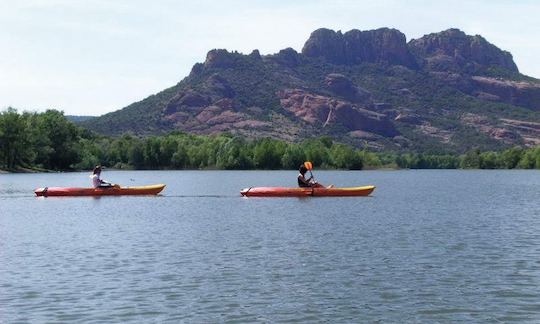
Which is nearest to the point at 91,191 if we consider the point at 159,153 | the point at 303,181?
the point at 303,181

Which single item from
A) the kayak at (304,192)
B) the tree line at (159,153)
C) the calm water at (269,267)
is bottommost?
the calm water at (269,267)

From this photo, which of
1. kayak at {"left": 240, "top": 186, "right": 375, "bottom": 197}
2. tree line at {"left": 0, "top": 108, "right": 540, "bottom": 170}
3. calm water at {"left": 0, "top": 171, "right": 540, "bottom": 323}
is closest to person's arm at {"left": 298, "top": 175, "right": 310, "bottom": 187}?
kayak at {"left": 240, "top": 186, "right": 375, "bottom": 197}

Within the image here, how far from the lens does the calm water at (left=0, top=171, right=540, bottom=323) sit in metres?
19.0

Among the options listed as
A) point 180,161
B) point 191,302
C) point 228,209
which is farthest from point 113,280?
point 180,161

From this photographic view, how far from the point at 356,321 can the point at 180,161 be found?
156801 millimetres

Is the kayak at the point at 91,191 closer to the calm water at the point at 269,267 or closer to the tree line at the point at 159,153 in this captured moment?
the calm water at the point at 269,267

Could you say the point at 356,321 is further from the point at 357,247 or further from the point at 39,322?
the point at 357,247

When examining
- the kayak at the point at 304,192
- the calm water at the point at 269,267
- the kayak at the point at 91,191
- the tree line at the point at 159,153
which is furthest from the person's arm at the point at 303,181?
the tree line at the point at 159,153

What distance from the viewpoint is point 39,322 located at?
17859 millimetres

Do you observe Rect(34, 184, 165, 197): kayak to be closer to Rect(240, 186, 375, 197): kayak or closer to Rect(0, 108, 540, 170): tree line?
Rect(240, 186, 375, 197): kayak

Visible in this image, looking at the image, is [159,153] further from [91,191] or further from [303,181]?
[303,181]

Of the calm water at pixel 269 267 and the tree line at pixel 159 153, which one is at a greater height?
the tree line at pixel 159 153

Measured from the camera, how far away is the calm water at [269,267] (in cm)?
1900

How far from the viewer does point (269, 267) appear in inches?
1006
